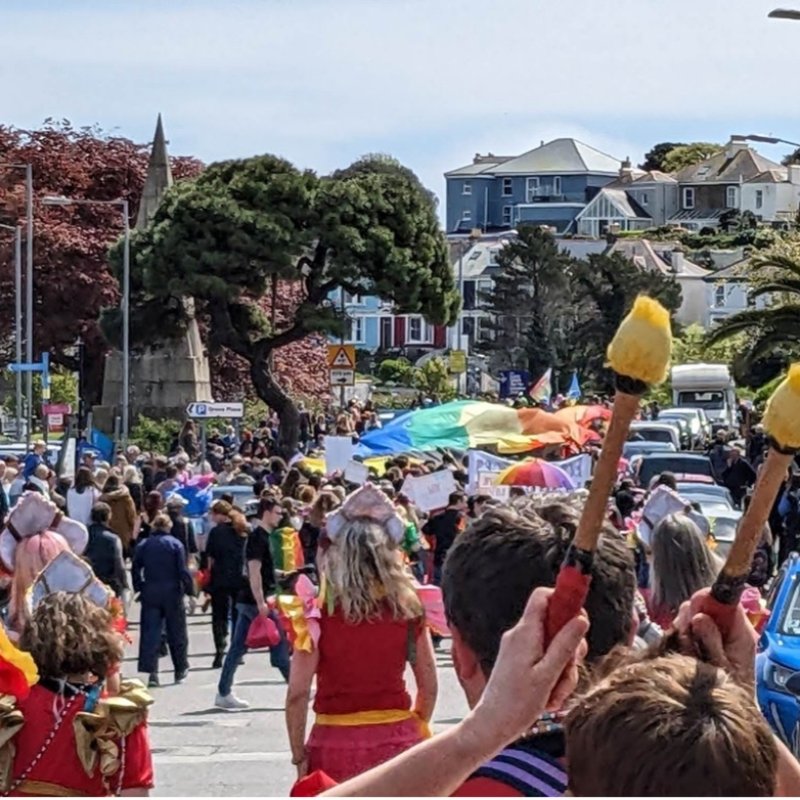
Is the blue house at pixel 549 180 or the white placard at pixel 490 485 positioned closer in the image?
the white placard at pixel 490 485

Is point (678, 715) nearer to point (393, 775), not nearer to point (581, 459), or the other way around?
point (393, 775)

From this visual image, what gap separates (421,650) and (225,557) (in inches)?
422

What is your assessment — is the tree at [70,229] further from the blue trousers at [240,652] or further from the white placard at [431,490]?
the blue trousers at [240,652]

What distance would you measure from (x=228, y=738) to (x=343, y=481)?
1042 centimetres

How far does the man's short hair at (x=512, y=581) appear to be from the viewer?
388 centimetres

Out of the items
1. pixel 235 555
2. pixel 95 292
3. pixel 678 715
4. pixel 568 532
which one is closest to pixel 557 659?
pixel 678 715

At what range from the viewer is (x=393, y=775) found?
3.07 metres

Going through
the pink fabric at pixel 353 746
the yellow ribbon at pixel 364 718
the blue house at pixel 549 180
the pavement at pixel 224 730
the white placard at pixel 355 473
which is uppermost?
the blue house at pixel 549 180

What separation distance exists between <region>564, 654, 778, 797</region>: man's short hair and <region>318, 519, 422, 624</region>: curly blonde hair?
4684mm

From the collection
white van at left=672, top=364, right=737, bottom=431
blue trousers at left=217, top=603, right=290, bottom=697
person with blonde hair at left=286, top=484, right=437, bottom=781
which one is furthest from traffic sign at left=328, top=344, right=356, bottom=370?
person with blonde hair at left=286, top=484, right=437, bottom=781

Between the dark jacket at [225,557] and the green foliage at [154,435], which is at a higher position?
the dark jacket at [225,557]

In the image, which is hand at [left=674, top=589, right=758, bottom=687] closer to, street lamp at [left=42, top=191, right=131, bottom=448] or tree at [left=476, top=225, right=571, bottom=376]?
street lamp at [left=42, top=191, right=131, bottom=448]

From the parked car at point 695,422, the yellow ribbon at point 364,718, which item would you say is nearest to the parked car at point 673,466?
the parked car at point 695,422

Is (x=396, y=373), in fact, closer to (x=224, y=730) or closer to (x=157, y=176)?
(x=157, y=176)
